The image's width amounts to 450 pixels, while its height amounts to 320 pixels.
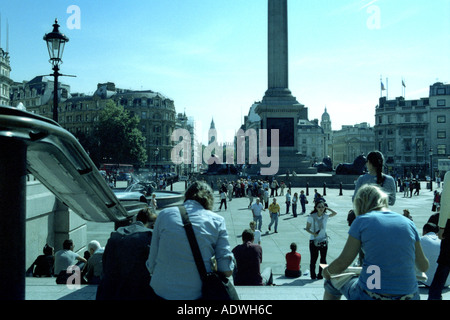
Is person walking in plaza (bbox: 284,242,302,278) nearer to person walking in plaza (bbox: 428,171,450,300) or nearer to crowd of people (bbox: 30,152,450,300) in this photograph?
person walking in plaza (bbox: 428,171,450,300)

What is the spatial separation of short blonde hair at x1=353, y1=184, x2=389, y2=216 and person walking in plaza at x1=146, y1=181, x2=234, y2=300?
3.76ft

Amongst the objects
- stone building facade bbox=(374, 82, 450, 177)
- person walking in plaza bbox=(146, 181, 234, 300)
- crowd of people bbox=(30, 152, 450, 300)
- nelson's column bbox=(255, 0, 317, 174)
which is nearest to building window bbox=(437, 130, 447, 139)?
stone building facade bbox=(374, 82, 450, 177)

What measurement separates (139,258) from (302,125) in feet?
408

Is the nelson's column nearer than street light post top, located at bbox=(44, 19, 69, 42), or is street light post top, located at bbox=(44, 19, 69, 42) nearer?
street light post top, located at bbox=(44, 19, 69, 42)

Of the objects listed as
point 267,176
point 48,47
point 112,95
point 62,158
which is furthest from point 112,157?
point 62,158

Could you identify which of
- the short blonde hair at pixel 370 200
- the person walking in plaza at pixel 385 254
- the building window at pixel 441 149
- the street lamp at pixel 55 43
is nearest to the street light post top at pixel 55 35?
the street lamp at pixel 55 43

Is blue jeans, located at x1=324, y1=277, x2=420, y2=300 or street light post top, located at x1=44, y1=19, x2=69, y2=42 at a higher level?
street light post top, located at x1=44, y1=19, x2=69, y2=42

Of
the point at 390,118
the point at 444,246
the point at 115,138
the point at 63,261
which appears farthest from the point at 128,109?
the point at 444,246

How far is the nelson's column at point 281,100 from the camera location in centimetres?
4456

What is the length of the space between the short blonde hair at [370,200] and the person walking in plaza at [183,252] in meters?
1.15

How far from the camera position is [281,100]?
148 ft

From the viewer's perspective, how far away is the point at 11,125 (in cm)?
346

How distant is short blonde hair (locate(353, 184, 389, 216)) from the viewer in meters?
3.32

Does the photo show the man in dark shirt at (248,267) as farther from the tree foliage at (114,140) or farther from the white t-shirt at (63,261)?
the tree foliage at (114,140)
